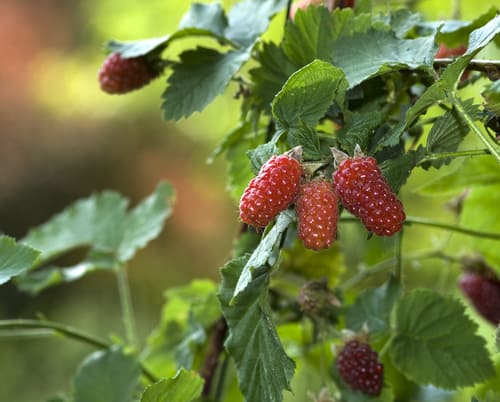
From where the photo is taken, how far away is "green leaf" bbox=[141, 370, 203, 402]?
1.71ft

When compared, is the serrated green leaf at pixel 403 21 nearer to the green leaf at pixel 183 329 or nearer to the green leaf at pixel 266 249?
the green leaf at pixel 266 249

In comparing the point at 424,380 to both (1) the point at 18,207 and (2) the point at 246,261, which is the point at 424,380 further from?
(1) the point at 18,207

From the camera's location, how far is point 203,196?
124 inches

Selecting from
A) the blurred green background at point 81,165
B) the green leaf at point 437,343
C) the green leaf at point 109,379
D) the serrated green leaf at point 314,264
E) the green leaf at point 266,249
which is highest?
the green leaf at point 266,249

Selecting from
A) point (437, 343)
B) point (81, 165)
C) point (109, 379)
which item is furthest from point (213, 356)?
point (81, 165)

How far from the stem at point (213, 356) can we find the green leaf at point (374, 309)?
4.6 inches

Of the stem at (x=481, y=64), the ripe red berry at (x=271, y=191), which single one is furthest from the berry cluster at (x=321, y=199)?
the stem at (x=481, y=64)

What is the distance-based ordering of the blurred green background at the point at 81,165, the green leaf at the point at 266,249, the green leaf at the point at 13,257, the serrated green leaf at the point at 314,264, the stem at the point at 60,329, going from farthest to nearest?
the blurred green background at the point at 81,165
the serrated green leaf at the point at 314,264
the stem at the point at 60,329
the green leaf at the point at 13,257
the green leaf at the point at 266,249

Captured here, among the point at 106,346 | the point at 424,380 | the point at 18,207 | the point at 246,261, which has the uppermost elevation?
the point at 246,261

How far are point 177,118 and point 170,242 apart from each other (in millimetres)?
2518

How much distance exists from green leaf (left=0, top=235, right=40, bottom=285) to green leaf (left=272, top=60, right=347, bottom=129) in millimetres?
206

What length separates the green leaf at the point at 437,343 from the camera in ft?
2.15

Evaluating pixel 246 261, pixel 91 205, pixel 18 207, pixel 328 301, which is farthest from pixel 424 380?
pixel 18 207

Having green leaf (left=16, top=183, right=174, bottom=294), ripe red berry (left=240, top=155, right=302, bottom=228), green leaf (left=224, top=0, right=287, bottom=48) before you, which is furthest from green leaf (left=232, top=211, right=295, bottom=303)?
green leaf (left=16, top=183, right=174, bottom=294)
